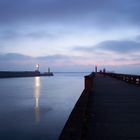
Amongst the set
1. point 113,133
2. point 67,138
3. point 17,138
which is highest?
point 67,138

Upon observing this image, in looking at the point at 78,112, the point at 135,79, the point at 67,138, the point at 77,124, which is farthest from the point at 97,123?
the point at 135,79

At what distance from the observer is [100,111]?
1001 cm

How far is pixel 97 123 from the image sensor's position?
7.96 m

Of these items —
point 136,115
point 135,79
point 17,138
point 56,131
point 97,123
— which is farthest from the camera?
point 135,79

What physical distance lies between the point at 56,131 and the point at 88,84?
3.25 meters

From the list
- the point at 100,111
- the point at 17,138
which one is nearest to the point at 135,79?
the point at 17,138

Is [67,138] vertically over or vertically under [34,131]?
over

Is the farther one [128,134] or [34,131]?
[34,131]

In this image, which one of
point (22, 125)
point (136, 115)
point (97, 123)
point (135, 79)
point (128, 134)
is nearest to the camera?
point (128, 134)

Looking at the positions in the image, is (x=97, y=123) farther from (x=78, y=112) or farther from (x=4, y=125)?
(x=4, y=125)

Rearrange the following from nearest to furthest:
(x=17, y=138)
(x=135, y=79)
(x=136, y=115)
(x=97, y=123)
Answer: (x=97, y=123)
(x=136, y=115)
(x=17, y=138)
(x=135, y=79)

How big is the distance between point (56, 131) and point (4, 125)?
12.5ft

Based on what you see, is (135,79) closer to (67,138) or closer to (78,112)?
(78,112)

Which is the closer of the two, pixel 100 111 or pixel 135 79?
pixel 100 111
